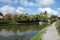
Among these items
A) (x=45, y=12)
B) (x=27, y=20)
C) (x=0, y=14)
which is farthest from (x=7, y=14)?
(x=27, y=20)

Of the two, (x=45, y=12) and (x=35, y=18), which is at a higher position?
(x=45, y=12)

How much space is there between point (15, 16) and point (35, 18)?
11620 millimetres

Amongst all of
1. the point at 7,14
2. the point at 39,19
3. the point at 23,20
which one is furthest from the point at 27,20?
the point at 7,14

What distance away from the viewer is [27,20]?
268 feet

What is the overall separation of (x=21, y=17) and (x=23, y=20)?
4194mm

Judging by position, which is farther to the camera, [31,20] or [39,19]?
[39,19]

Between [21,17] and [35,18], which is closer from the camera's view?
[21,17]

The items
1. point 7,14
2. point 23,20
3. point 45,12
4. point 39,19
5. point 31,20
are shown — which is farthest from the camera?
point 45,12

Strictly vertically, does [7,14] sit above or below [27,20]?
above

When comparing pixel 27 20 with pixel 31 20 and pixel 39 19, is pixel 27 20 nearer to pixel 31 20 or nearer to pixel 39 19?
pixel 31 20

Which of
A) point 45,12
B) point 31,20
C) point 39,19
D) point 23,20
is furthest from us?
point 45,12

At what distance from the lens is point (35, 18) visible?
8888 centimetres

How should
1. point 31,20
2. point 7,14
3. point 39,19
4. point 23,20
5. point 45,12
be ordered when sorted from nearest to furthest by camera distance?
point 23,20
point 31,20
point 39,19
point 7,14
point 45,12

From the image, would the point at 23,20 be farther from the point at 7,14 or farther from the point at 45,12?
the point at 45,12
